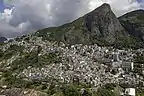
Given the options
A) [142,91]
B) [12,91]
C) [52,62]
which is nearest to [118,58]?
[52,62]

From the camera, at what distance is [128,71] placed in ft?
524

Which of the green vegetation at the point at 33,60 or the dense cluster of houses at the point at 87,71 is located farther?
the green vegetation at the point at 33,60

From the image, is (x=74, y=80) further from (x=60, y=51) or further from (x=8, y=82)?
(x=60, y=51)

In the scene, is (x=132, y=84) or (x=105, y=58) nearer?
(x=132, y=84)

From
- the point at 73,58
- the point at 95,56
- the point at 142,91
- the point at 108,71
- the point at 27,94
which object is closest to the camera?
the point at 27,94

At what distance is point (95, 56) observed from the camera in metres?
186

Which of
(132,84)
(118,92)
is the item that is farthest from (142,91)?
(118,92)

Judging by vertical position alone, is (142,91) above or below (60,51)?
below

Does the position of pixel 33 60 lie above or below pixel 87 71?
above

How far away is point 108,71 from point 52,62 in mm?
25696

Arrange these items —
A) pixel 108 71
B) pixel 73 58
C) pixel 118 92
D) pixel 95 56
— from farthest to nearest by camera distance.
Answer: pixel 95 56 → pixel 73 58 → pixel 108 71 → pixel 118 92

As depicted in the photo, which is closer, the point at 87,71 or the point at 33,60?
the point at 87,71

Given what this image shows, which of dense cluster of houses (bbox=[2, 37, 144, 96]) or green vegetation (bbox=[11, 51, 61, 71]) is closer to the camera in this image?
dense cluster of houses (bbox=[2, 37, 144, 96])

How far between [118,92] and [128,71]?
38.9m
